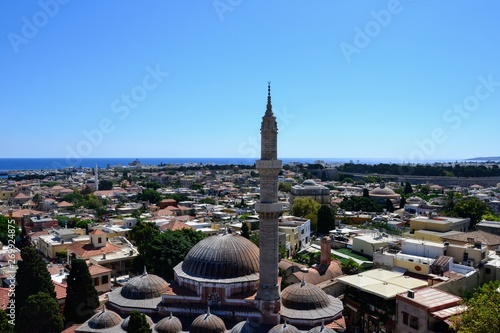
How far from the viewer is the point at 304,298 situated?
21.0 m

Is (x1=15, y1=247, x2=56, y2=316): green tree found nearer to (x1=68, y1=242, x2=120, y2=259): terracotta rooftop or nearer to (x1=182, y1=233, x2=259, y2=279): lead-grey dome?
(x1=182, y1=233, x2=259, y2=279): lead-grey dome

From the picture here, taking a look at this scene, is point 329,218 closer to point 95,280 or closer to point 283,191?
point 95,280

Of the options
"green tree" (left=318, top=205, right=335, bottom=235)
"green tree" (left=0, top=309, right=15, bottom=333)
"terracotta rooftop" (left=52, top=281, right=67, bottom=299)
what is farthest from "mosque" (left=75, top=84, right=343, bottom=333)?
"green tree" (left=318, top=205, right=335, bottom=235)

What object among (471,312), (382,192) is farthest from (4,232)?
(382,192)

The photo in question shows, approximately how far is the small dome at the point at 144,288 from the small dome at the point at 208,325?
422 cm

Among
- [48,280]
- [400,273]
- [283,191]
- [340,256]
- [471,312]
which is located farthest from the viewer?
[283,191]

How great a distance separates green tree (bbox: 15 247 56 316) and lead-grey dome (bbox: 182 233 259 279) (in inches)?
318

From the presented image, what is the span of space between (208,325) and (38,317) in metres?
8.82

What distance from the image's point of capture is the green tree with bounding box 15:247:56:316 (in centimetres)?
2136

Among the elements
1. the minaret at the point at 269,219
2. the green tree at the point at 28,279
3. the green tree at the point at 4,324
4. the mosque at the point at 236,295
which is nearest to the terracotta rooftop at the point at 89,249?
the green tree at the point at 28,279

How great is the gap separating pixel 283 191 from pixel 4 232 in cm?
6668

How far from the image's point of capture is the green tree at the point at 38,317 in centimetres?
1922

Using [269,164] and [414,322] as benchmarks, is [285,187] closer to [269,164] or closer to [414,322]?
[269,164]

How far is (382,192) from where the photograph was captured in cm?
7900
